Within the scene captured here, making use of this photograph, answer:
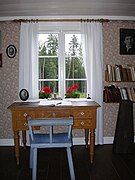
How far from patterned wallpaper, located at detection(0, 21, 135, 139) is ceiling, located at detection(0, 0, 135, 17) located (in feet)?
0.87

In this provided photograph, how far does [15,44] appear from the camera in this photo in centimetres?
461

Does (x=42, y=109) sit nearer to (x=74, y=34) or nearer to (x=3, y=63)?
(x=3, y=63)

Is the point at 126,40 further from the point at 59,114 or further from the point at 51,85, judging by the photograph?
the point at 59,114

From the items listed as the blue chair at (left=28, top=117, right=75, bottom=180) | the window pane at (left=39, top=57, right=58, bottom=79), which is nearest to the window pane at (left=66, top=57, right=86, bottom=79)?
the window pane at (left=39, top=57, right=58, bottom=79)

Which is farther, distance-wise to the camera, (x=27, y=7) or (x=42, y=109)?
(x=27, y=7)

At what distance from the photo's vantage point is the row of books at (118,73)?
→ 4531 millimetres

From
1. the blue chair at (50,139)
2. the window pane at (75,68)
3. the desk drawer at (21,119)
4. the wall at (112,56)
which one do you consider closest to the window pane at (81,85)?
the window pane at (75,68)

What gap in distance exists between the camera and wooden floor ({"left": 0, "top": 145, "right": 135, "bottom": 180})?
3195mm

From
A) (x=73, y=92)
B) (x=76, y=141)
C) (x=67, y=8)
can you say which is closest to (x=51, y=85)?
(x=73, y=92)

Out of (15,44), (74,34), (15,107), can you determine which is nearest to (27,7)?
(15,44)

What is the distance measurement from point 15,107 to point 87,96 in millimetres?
1596

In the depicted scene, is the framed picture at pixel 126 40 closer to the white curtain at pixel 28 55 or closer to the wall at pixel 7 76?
A: the white curtain at pixel 28 55

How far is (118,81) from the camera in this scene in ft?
14.9

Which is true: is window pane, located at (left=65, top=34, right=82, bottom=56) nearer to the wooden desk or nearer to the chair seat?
the wooden desk
